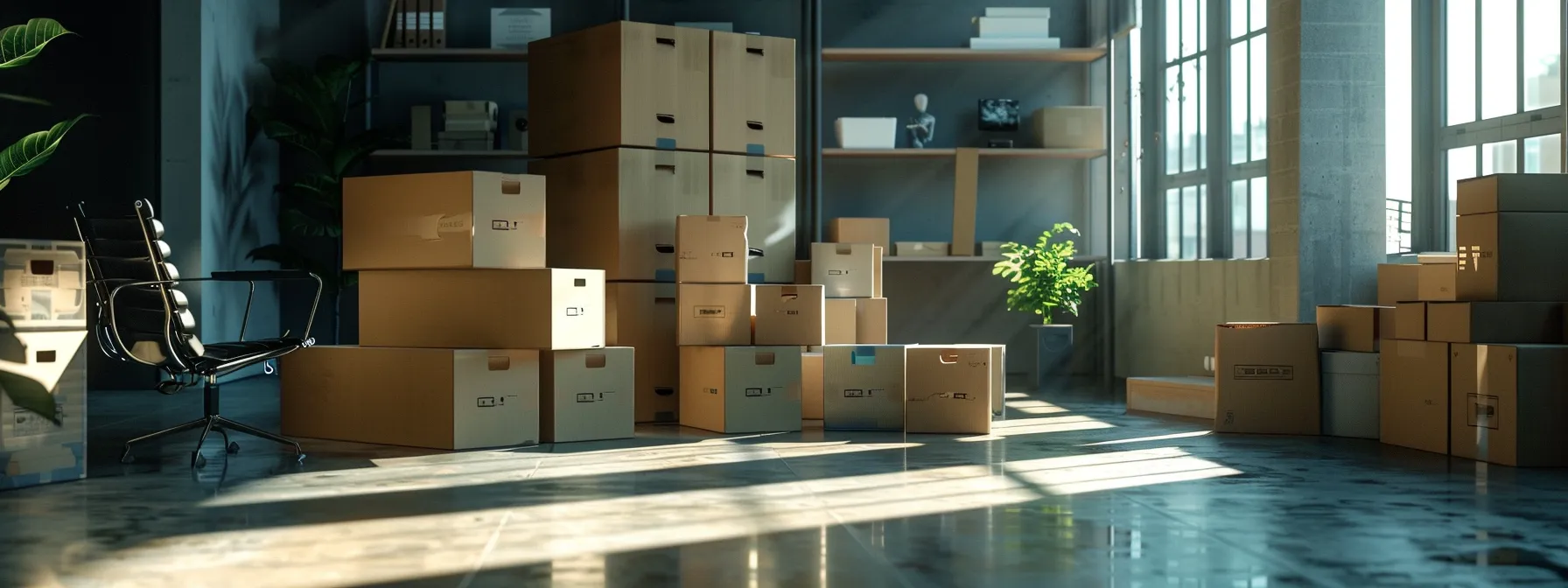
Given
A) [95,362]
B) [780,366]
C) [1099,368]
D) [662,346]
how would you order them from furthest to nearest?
[1099,368] < [95,362] < [662,346] < [780,366]

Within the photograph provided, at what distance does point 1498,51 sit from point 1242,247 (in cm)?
160

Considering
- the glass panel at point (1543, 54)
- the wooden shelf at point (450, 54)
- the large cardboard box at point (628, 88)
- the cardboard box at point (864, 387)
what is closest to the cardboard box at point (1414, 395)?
the glass panel at point (1543, 54)

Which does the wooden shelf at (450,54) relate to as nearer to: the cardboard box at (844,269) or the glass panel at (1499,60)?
the cardboard box at (844,269)

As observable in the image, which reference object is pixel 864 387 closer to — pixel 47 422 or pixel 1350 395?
pixel 1350 395

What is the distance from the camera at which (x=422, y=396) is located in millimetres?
4055

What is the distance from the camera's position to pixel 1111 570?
224cm

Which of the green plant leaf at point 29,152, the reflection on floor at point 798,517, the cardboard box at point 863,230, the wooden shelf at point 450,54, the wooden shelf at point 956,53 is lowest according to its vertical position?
the reflection on floor at point 798,517

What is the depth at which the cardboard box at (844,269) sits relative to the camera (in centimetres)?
556

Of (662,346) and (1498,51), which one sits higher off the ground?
(1498,51)

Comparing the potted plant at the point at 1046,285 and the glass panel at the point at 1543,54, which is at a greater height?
the glass panel at the point at 1543,54

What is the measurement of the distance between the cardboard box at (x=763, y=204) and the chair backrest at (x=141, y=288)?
2.10 metres

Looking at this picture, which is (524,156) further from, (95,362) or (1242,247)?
(1242,247)

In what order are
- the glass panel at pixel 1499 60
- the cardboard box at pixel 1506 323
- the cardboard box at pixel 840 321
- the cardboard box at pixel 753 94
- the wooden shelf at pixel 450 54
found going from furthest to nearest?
1. the wooden shelf at pixel 450 54
2. the cardboard box at pixel 840 321
3. the cardboard box at pixel 753 94
4. the glass panel at pixel 1499 60
5. the cardboard box at pixel 1506 323

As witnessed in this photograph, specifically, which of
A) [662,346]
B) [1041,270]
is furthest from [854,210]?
[662,346]
